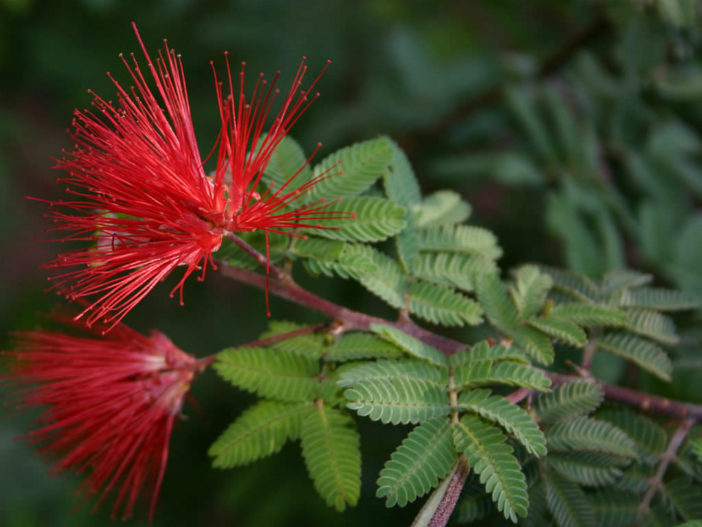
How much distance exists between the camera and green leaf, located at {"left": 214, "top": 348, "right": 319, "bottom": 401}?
4.72 feet

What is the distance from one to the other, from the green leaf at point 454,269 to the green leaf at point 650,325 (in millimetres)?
418

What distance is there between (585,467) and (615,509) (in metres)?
0.18

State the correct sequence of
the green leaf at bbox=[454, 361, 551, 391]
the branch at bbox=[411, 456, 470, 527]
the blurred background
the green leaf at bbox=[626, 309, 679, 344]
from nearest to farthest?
the branch at bbox=[411, 456, 470, 527], the green leaf at bbox=[454, 361, 551, 391], the green leaf at bbox=[626, 309, 679, 344], the blurred background

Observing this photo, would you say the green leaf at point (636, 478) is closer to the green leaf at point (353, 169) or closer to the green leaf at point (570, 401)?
the green leaf at point (570, 401)

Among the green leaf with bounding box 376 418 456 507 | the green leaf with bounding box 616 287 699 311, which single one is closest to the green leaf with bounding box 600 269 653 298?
the green leaf with bounding box 616 287 699 311

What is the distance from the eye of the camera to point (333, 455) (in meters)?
1.37

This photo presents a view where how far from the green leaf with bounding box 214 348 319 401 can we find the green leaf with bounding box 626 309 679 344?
909 millimetres

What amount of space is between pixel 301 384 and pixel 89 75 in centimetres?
397

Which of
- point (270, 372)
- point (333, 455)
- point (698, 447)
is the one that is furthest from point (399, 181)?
point (698, 447)

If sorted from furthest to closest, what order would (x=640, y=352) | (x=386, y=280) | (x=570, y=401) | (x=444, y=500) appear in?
(x=640, y=352) < (x=386, y=280) < (x=570, y=401) < (x=444, y=500)

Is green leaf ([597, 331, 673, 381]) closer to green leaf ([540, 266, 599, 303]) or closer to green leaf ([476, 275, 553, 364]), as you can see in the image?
green leaf ([540, 266, 599, 303])

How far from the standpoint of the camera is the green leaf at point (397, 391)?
1231 mm

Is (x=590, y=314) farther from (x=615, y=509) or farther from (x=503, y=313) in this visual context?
(x=615, y=509)

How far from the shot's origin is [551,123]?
2973 millimetres
